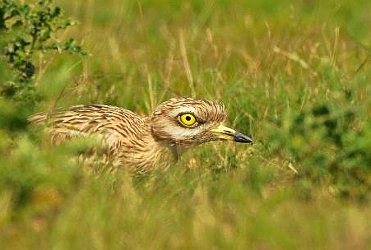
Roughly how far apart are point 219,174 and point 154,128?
102cm

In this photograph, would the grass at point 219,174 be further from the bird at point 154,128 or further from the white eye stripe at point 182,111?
the white eye stripe at point 182,111

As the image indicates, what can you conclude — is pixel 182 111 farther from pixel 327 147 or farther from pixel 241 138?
pixel 327 147

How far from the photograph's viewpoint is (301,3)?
14289mm

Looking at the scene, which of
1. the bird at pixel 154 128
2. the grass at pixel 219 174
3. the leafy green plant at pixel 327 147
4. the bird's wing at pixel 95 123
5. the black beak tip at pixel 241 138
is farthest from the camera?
the black beak tip at pixel 241 138

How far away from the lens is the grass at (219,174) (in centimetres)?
588

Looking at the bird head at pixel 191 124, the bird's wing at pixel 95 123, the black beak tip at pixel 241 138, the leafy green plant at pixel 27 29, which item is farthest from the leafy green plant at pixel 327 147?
the leafy green plant at pixel 27 29

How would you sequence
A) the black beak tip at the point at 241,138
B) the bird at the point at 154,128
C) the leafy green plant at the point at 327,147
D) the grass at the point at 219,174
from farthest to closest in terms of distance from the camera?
the black beak tip at the point at 241,138 < the bird at the point at 154,128 < the leafy green plant at the point at 327,147 < the grass at the point at 219,174

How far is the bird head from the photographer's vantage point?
804 cm

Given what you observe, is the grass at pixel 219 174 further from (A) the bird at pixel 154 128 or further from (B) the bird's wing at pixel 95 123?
(B) the bird's wing at pixel 95 123

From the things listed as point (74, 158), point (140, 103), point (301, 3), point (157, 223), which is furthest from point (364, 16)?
point (157, 223)

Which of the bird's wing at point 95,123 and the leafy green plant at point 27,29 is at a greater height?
the leafy green plant at point 27,29

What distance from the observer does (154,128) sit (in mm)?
8102

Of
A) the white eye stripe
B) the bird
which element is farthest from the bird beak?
the white eye stripe

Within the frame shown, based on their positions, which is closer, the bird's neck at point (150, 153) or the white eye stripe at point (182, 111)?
the bird's neck at point (150, 153)
